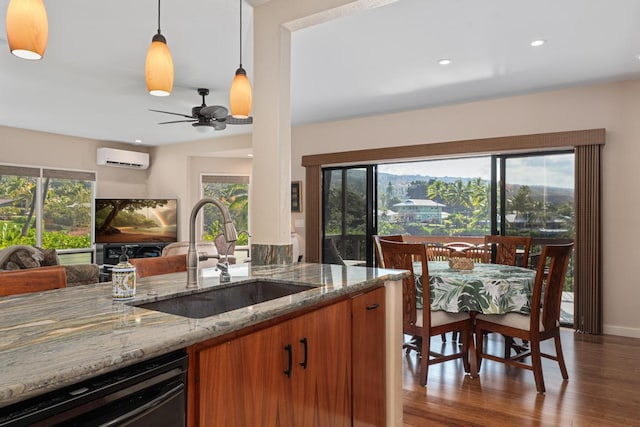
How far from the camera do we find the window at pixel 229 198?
7867mm

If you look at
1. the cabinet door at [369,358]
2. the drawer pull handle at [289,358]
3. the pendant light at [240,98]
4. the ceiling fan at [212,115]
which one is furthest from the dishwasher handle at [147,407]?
the ceiling fan at [212,115]

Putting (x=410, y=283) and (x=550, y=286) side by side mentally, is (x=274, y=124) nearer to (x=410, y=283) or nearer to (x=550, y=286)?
(x=410, y=283)

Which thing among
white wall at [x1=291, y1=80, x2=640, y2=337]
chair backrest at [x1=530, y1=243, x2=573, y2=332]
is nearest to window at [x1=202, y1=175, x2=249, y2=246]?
white wall at [x1=291, y1=80, x2=640, y2=337]

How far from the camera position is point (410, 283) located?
9.97 ft

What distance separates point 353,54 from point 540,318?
246 centimetres

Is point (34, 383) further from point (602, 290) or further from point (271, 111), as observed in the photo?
point (602, 290)

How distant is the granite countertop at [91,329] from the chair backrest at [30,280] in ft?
0.63

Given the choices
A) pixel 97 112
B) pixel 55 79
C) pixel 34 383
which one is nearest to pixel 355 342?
pixel 34 383

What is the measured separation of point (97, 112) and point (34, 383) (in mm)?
5513

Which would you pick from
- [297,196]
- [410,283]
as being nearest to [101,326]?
[410,283]

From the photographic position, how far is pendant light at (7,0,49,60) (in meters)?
1.29

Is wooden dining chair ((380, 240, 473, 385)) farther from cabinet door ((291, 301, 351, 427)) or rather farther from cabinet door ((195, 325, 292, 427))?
cabinet door ((195, 325, 292, 427))

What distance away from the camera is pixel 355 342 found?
1772 mm

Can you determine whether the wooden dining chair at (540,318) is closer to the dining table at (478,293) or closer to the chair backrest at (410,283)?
the dining table at (478,293)
